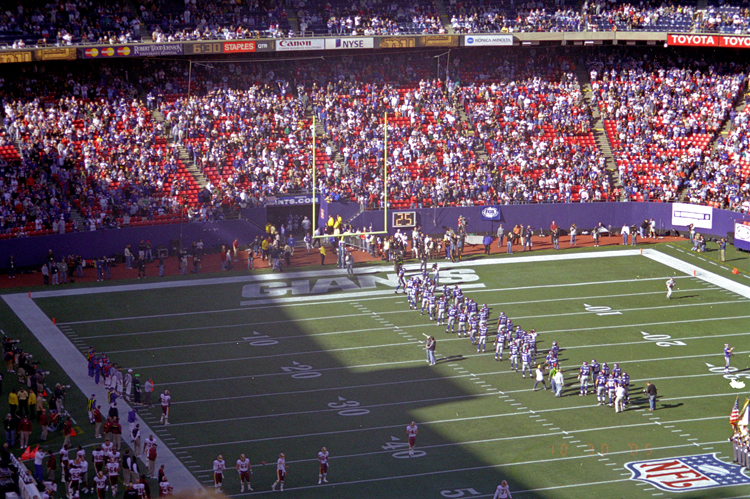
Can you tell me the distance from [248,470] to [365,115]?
30716mm

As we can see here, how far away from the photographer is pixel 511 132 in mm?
51656

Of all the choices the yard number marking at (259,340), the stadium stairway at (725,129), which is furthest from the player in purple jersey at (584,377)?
the stadium stairway at (725,129)

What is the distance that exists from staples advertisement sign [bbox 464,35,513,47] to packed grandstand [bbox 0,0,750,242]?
1273 mm

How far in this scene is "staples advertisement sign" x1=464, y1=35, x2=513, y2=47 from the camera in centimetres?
5269

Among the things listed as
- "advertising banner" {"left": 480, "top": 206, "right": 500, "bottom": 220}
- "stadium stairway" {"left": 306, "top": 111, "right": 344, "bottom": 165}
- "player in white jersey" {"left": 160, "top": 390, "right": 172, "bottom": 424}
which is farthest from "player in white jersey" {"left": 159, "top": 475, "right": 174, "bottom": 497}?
"stadium stairway" {"left": 306, "top": 111, "right": 344, "bottom": 165}

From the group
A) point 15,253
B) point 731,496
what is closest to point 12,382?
point 15,253

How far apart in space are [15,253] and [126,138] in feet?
28.2

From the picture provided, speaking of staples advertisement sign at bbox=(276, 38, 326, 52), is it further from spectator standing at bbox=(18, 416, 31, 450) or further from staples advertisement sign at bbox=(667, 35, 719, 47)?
spectator standing at bbox=(18, 416, 31, 450)

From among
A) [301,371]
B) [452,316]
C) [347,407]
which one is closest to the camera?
[347,407]

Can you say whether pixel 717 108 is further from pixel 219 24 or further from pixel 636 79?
pixel 219 24

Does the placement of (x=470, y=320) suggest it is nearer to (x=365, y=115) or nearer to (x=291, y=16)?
(x=365, y=115)

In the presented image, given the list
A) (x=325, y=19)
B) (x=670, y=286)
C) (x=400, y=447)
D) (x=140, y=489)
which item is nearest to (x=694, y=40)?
(x=670, y=286)

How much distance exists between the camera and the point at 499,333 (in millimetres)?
32938

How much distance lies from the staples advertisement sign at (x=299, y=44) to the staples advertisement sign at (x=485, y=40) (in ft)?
25.1
